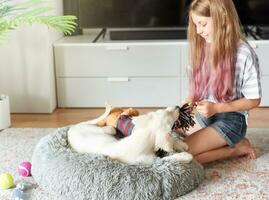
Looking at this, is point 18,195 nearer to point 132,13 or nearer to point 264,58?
point 132,13

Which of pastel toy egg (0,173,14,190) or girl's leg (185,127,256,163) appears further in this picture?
girl's leg (185,127,256,163)

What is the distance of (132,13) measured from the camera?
3.02 metres

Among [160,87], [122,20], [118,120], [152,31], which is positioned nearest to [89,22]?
[122,20]

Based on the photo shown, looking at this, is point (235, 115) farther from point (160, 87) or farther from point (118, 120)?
point (160, 87)

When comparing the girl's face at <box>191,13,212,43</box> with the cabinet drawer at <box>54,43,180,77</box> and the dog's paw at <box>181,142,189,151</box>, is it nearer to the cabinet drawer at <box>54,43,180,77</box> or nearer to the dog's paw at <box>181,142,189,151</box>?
the dog's paw at <box>181,142,189,151</box>

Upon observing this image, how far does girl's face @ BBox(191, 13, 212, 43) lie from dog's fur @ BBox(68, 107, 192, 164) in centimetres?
33

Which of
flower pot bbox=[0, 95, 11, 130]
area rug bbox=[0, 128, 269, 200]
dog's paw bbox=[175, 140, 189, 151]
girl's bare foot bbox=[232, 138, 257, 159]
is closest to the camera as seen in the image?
area rug bbox=[0, 128, 269, 200]

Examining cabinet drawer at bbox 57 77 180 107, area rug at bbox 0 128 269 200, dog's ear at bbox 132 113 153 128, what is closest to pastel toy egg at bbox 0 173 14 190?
area rug at bbox 0 128 269 200

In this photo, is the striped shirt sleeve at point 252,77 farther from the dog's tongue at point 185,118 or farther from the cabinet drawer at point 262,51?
the cabinet drawer at point 262,51

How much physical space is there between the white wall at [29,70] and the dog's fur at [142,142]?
111cm

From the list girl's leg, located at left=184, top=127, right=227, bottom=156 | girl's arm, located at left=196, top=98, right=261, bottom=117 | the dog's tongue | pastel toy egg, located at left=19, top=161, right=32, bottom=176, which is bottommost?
pastel toy egg, located at left=19, top=161, right=32, bottom=176

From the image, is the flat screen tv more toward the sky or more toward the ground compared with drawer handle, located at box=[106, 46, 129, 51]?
more toward the sky

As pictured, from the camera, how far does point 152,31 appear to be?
119 inches

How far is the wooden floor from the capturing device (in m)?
2.70
